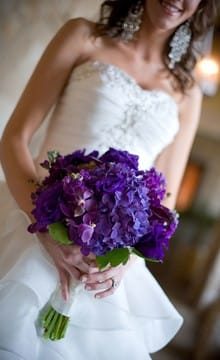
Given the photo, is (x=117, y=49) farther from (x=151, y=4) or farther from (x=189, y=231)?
(x=189, y=231)

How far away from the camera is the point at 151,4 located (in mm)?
1048

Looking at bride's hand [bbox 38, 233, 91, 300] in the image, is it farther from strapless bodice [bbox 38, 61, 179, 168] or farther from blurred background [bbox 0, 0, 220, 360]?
blurred background [bbox 0, 0, 220, 360]

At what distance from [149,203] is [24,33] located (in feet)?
2.46

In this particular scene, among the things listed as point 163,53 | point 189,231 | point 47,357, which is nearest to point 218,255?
point 189,231

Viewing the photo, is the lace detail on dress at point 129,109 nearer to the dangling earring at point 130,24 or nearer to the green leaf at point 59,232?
the dangling earring at point 130,24

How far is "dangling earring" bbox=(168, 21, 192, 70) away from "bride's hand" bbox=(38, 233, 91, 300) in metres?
0.63

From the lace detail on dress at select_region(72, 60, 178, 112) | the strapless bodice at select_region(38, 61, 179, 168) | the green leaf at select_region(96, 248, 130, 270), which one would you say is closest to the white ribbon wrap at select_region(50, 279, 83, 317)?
the green leaf at select_region(96, 248, 130, 270)

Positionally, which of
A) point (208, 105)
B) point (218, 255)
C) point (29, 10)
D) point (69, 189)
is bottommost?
point (218, 255)

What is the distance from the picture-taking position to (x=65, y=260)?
2.68ft

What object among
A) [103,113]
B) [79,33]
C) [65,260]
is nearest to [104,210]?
[65,260]

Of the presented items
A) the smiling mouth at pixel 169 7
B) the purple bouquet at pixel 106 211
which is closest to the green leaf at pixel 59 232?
the purple bouquet at pixel 106 211

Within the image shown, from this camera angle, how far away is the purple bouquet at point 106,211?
2.32ft

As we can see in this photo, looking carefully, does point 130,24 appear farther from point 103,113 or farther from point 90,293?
point 90,293

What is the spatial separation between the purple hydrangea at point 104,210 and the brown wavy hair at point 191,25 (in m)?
0.50
